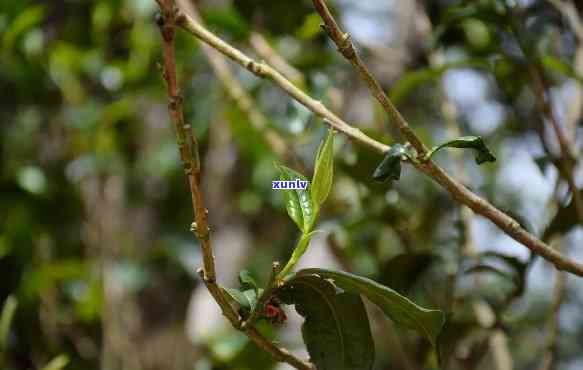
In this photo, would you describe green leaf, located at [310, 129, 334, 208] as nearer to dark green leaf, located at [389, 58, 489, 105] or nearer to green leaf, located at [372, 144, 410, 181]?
green leaf, located at [372, 144, 410, 181]

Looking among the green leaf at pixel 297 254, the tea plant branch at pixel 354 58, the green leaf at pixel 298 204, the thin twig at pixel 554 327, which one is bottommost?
the thin twig at pixel 554 327

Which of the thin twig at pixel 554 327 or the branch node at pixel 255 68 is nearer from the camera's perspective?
the branch node at pixel 255 68

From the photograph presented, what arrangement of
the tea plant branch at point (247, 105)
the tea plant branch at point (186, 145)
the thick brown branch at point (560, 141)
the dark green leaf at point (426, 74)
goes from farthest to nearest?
the tea plant branch at point (247, 105) < the dark green leaf at point (426, 74) < the thick brown branch at point (560, 141) < the tea plant branch at point (186, 145)

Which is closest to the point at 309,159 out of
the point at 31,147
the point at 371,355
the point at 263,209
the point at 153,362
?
the point at 263,209

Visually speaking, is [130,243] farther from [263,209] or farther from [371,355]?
[371,355]

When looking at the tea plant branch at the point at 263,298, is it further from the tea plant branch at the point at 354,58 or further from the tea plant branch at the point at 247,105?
the tea plant branch at the point at 247,105

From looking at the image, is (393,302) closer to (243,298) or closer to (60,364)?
(243,298)

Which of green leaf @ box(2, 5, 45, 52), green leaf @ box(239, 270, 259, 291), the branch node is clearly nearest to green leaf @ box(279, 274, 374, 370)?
green leaf @ box(239, 270, 259, 291)

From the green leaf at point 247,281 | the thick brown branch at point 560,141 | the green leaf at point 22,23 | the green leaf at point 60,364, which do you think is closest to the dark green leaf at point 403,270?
the thick brown branch at point 560,141
